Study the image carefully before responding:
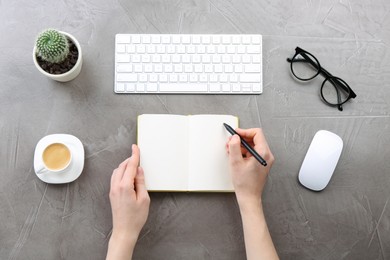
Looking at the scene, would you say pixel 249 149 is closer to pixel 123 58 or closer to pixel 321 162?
pixel 321 162

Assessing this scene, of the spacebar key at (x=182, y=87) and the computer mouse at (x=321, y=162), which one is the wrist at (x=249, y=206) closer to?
the computer mouse at (x=321, y=162)

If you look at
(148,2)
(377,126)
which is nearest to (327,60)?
(377,126)

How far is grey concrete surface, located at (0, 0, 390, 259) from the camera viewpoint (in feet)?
3.10

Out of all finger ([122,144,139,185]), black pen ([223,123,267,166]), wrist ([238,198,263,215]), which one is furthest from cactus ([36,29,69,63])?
wrist ([238,198,263,215])

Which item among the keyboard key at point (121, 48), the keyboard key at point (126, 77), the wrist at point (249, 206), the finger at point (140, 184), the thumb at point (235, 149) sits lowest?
the wrist at point (249, 206)

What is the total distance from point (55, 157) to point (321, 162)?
619mm

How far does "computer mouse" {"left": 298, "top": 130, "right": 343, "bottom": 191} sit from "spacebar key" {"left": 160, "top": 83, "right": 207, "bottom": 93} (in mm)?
300

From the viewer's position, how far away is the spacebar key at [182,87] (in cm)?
96

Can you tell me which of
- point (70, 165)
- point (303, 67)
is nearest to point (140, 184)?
point (70, 165)

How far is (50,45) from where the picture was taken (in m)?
0.84

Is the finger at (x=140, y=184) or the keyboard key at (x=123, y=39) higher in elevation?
the keyboard key at (x=123, y=39)

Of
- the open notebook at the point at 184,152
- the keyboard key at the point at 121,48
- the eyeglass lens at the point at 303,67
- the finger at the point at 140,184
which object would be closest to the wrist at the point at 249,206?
the open notebook at the point at 184,152

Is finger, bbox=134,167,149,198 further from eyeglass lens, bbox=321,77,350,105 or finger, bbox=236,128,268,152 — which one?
eyeglass lens, bbox=321,77,350,105

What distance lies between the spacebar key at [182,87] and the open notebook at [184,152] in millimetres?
66
